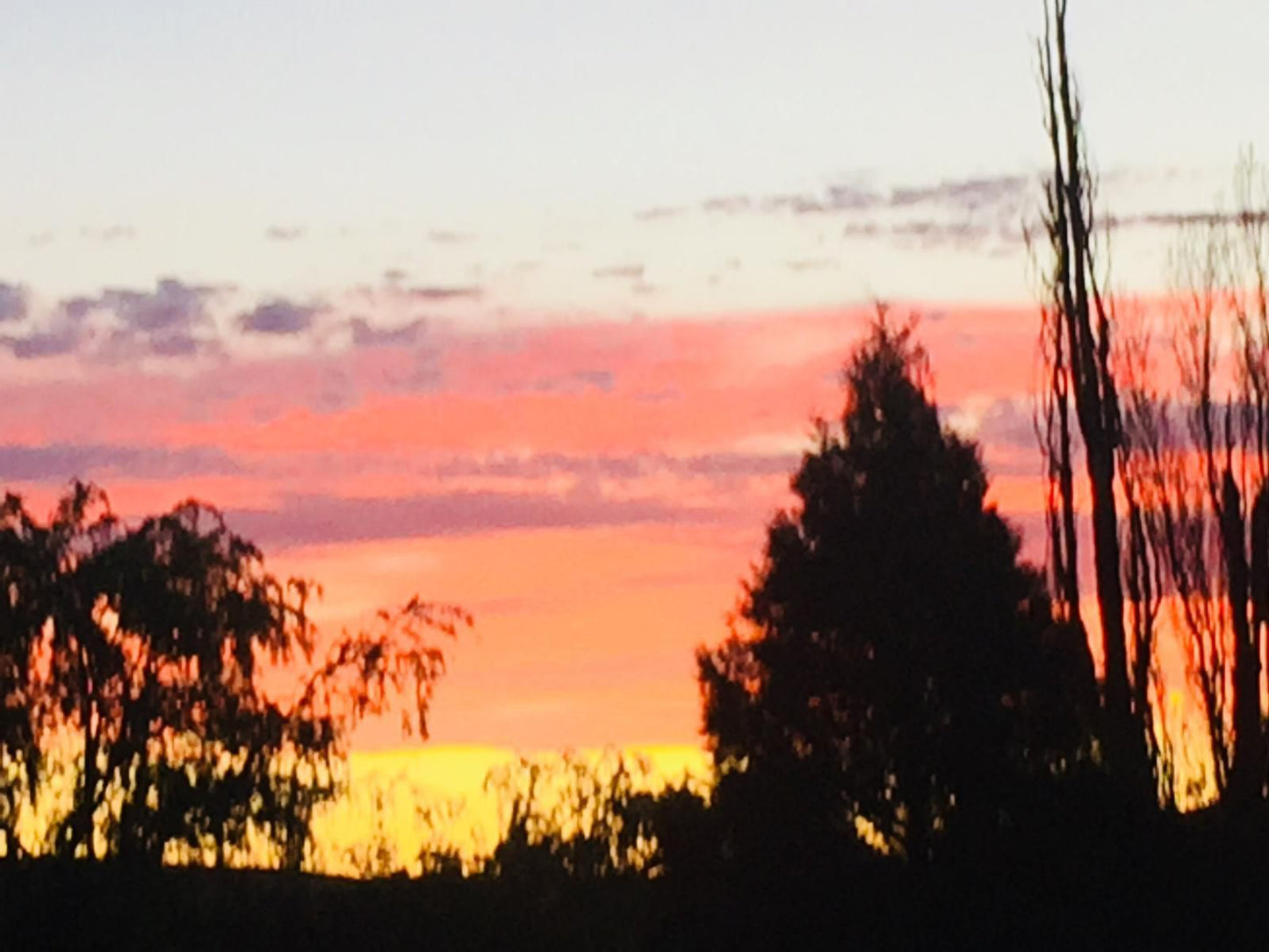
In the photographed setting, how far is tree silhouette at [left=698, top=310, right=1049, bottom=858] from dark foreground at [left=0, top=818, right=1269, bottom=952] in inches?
53.0

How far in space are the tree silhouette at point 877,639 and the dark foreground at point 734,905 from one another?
135 cm

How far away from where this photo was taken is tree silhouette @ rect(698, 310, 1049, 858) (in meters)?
23.8

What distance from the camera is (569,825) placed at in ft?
88.2

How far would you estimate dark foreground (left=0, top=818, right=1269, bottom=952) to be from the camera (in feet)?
64.4

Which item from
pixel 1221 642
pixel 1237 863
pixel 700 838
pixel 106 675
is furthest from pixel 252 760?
pixel 1221 642

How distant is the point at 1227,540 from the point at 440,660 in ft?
34.6

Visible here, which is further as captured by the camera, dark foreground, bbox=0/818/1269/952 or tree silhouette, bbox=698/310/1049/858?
tree silhouette, bbox=698/310/1049/858

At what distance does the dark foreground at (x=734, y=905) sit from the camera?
1962cm

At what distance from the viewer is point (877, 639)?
25062 mm

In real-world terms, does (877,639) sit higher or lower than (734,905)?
higher

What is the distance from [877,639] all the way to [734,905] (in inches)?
166

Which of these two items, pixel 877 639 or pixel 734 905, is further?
pixel 877 639

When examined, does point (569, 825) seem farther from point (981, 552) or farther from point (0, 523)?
point (0, 523)

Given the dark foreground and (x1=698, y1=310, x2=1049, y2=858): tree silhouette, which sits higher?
(x1=698, y1=310, x2=1049, y2=858): tree silhouette
